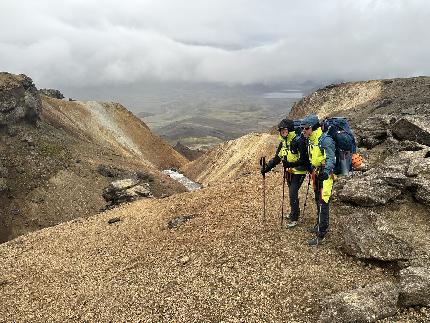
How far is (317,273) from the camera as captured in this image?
42.4 feet

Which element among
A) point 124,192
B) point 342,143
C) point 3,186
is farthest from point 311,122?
point 3,186

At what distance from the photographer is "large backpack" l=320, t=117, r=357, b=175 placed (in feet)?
44.2

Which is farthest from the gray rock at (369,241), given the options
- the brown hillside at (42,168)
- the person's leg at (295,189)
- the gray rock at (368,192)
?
the brown hillside at (42,168)

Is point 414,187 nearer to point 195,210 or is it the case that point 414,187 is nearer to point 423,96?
point 195,210

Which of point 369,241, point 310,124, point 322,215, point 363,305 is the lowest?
point 363,305

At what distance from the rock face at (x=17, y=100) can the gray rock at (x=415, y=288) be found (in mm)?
57777

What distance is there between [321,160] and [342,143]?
2.81 feet

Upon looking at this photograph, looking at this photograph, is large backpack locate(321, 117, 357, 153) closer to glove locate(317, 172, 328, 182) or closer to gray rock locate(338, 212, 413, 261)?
glove locate(317, 172, 328, 182)

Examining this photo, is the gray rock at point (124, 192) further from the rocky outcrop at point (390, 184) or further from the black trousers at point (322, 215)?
the black trousers at point (322, 215)

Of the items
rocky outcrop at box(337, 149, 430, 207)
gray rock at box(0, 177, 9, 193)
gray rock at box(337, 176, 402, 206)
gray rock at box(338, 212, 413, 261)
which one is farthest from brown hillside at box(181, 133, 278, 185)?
gray rock at box(338, 212, 413, 261)

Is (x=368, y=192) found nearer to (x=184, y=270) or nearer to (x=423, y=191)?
(x=423, y=191)

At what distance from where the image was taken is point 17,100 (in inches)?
2386

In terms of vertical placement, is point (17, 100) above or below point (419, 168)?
above

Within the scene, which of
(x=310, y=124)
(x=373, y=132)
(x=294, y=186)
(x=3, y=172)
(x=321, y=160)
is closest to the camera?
(x=310, y=124)
